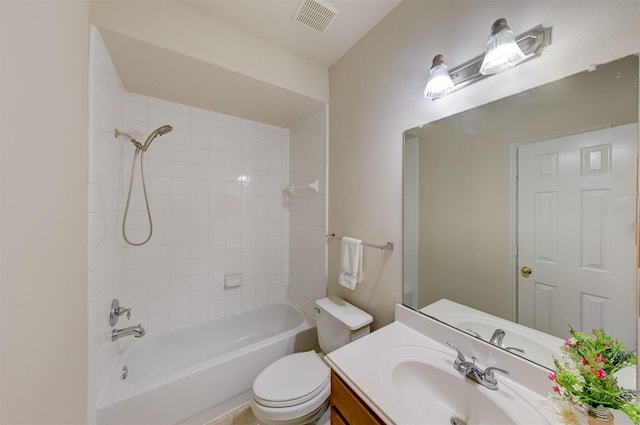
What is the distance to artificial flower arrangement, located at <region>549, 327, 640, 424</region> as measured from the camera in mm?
522

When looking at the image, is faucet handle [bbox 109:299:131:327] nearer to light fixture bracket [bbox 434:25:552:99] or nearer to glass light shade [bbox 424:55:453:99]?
glass light shade [bbox 424:55:453:99]

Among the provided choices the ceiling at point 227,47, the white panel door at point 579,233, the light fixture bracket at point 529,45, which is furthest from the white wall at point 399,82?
the white panel door at point 579,233

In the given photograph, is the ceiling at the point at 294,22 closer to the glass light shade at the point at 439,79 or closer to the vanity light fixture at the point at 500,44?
the glass light shade at the point at 439,79

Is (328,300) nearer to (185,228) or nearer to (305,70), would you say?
(185,228)

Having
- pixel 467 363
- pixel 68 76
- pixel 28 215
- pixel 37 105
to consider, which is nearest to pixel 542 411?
pixel 467 363

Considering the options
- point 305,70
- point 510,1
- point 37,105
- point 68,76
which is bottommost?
point 37,105

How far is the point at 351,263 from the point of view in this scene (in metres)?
1.49

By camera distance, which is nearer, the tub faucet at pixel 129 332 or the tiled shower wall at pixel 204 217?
the tub faucet at pixel 129 332

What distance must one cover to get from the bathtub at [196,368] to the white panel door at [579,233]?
155 cm

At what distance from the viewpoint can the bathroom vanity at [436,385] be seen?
0.68 metres

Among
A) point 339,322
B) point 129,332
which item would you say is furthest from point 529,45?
point 129,332

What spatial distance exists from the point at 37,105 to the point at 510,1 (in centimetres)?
160

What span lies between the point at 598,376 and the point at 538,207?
19.4 inches

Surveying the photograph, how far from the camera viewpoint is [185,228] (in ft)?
6.30
